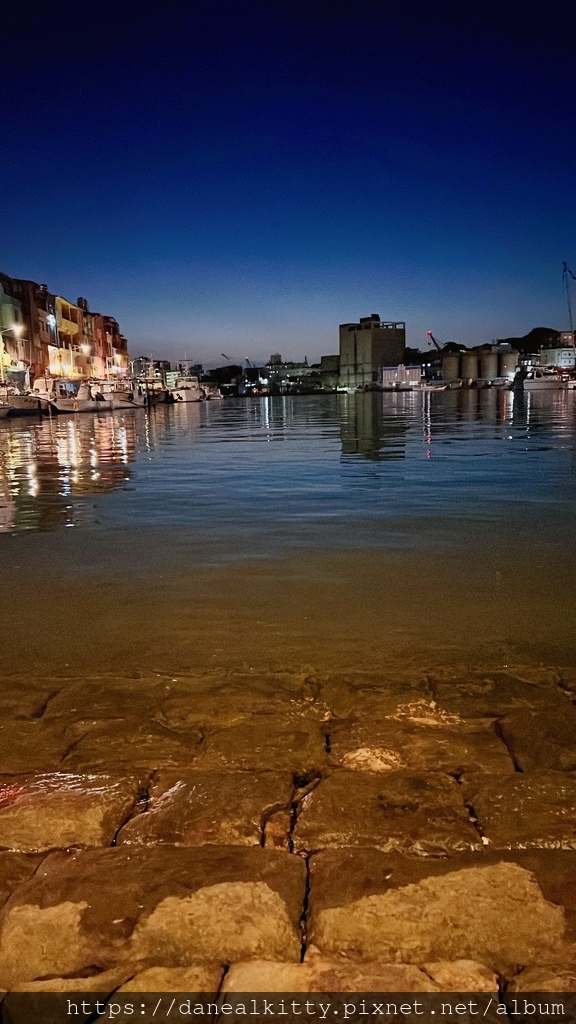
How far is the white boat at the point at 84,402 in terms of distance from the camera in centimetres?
6181

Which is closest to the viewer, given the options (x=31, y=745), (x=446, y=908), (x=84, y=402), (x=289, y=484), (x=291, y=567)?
(x=446, y=908)

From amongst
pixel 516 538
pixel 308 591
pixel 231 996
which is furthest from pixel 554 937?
→ pixel 516 538

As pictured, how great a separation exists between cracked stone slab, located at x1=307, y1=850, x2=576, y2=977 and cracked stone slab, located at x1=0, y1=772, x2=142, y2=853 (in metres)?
1.03

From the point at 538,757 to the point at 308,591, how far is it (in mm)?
3347

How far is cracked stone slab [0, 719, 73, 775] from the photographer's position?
10.9 feet

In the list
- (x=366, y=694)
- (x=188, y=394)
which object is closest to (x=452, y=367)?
(x=188, y=394)

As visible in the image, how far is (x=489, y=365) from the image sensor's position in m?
178

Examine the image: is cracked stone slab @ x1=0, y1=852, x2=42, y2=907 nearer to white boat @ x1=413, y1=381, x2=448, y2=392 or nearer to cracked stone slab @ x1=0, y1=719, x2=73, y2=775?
cracked stone slab @ x1=0, y1=719, x2=73, y2=775

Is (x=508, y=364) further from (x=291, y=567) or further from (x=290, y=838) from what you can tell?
(x=290, y=838)

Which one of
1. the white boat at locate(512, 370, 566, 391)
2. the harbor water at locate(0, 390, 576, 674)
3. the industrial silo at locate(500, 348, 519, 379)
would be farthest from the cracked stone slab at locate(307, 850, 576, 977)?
the industrial silo at locate(500, 348, 519, 379)

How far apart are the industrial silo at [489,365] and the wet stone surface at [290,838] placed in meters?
188

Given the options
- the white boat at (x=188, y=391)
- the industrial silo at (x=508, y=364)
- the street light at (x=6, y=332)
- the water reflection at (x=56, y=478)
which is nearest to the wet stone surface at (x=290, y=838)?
the water reflection at (x=56, y=478)

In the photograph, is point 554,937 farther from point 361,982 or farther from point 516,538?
point 516,538

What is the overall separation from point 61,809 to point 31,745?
77cm
